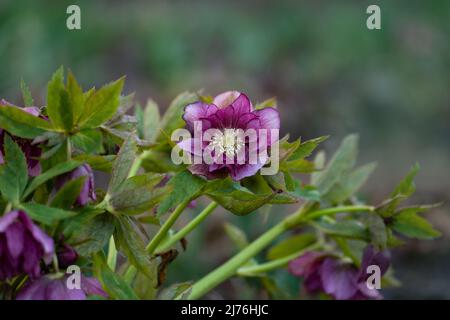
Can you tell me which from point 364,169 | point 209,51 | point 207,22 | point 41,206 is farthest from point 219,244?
point 207,22

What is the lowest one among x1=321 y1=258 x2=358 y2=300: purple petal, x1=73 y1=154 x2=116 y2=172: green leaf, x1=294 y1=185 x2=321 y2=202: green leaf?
x1=321 y1=258 x2=358 y2=300: purple petal

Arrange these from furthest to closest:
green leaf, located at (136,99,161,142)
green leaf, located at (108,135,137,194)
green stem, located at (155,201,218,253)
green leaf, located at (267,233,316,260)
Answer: green leaf, located at (267,233,316,260) < green leaf, located at (136,99,161,142) < green stem, located at (155,201,218,253) < green leaf, located at (108,135,137,194)

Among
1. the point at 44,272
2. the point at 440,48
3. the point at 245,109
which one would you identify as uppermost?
the point at 440,48

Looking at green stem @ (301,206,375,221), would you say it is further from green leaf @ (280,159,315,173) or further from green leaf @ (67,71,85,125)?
green leaf @ (67,71,85,125)

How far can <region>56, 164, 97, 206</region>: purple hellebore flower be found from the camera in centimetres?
73

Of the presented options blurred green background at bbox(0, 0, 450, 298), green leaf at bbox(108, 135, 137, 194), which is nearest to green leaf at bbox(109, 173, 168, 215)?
green leaf at bbox(108, 135, 137, 194)

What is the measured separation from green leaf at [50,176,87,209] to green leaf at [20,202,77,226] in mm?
20

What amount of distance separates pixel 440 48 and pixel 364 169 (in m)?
3.09

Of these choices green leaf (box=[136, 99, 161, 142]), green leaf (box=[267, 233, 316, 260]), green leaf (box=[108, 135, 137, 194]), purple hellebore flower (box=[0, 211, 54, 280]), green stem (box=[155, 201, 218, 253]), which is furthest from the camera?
green leaf (box=[267, 233, 316, 260])

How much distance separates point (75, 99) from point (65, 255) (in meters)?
0.15

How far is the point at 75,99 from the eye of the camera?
77 centimetres
